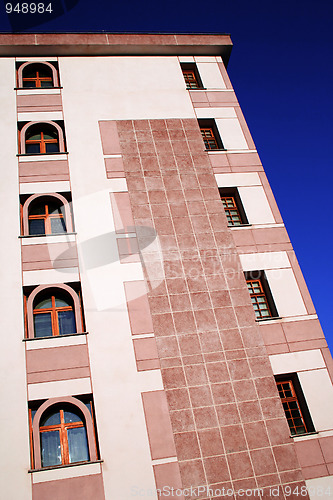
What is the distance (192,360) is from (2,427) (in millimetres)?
5701

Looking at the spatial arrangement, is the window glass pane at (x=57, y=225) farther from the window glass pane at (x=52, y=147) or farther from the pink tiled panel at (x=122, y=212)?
the window glass pane at (x=52, y=147)

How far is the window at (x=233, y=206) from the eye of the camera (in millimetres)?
Answer: 16797

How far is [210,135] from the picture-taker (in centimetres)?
1914

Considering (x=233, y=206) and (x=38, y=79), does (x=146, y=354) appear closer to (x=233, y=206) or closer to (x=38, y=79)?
(x=233, y=206)

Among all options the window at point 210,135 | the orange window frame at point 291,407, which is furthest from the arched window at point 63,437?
the window at point 210,135

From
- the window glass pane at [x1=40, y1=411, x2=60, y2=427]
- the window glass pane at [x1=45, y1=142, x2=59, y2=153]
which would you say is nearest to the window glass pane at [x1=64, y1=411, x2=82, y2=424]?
the window glass pane at [x1=40, y1=411, x2=60, y2=427]

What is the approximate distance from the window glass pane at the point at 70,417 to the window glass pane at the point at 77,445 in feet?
0.80

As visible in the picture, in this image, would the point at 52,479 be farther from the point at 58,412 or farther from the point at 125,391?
the point at 125,391

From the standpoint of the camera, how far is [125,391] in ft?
41.5

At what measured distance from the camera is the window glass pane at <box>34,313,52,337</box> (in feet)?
45.1

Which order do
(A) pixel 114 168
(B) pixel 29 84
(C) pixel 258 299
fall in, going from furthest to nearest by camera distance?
(B) pixel 29 84 < (A) pixel 114 168 < (C) pixel 258 299

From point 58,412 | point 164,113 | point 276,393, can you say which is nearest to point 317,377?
point 276,393

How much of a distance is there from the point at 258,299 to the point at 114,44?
13980mm

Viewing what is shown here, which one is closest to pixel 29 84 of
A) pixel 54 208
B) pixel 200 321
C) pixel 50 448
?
pixel 54 208
